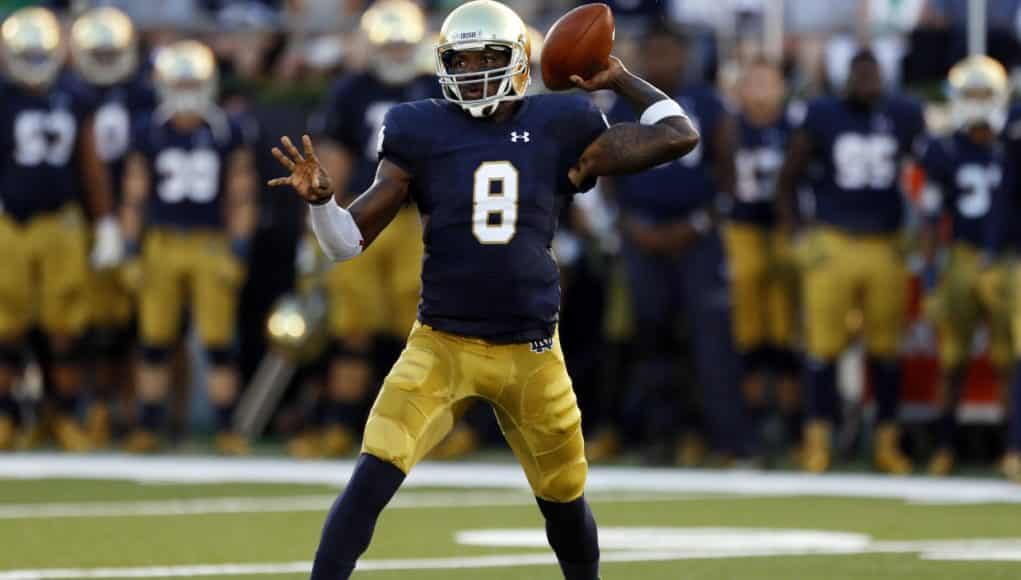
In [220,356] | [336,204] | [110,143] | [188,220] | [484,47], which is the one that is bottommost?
[220,356]

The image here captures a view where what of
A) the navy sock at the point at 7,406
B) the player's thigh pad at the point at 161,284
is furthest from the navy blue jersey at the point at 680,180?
the navy sock at the point at 7,406

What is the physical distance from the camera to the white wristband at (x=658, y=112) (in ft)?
15.7

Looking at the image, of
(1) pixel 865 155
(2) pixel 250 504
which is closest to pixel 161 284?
(2) pixel 250 504

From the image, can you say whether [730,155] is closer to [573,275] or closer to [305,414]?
[573,275]

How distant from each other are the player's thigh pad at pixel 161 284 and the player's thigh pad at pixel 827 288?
→ 2.91 metres

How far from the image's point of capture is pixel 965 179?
28.8 feet

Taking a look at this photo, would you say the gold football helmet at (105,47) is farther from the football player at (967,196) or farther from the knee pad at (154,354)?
the football player at (967,196)

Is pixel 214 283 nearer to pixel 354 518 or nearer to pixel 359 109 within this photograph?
pixel 359 109

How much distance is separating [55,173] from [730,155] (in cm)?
328

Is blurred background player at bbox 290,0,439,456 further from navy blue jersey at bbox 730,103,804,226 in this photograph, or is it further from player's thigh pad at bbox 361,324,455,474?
player's thigh pad at bbox 361,324,455,474

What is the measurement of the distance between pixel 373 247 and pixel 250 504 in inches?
78.1

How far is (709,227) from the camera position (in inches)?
351

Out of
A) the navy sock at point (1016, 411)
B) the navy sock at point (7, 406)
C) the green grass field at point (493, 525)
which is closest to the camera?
the green grass field at point (493, 525)

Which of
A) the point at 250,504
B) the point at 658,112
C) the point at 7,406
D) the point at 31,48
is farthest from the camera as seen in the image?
the point at 7,406
